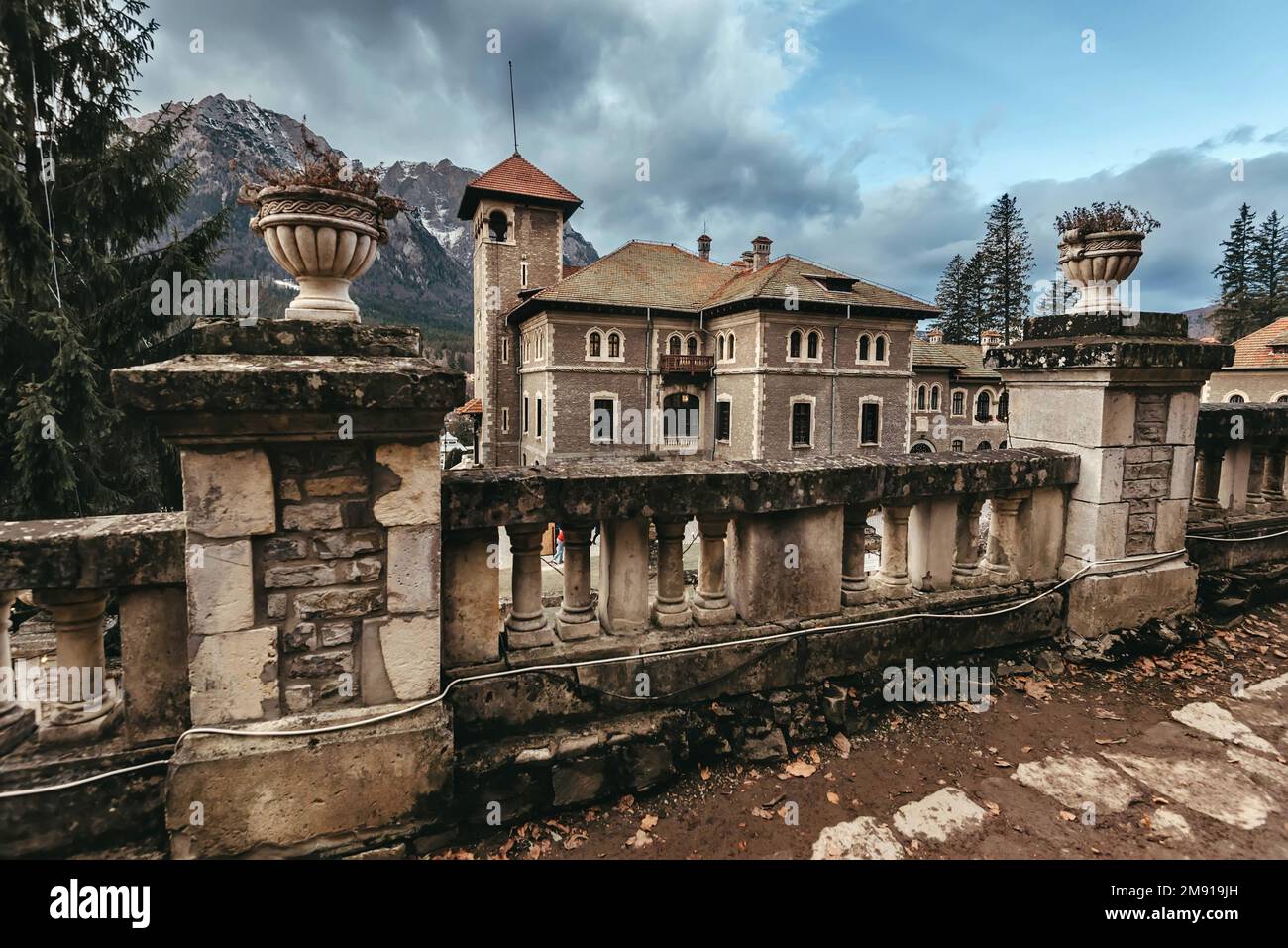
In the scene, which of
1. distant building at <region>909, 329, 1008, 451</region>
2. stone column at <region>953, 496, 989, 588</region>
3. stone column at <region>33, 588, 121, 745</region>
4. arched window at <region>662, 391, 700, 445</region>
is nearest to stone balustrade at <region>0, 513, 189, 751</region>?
stone column at <region>33, 588, 121, 745</region>

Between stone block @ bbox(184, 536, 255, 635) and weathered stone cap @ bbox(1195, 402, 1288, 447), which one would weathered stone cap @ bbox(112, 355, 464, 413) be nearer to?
stone block @ bbox(184, 536, 255, 635)

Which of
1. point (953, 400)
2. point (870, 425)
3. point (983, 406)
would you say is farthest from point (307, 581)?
point (983, 406)

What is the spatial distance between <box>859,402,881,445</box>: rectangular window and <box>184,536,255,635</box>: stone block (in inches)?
1103

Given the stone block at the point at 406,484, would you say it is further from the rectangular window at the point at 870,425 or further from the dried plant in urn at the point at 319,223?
the rectangular window at the point at 870,425

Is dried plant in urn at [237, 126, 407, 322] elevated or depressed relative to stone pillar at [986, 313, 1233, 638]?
elevated

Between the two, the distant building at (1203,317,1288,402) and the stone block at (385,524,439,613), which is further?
the distant building at (1203,317,1288,402)

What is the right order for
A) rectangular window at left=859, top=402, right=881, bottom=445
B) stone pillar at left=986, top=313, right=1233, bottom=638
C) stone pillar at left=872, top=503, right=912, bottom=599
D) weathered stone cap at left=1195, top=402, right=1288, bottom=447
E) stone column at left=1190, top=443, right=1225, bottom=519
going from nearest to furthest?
stone pillar at left=872, top=503, right=912, bottom=599 < stone pillar at left=986, top=313, right=1233, bottom=638 < weathered stone cap at left=1195, top=402, right=1288, bottom=447 < stone column at left=1190, top=443, right=1225, bottom=519 < rectangular window at left=859, top=402, right=881, bottom=445

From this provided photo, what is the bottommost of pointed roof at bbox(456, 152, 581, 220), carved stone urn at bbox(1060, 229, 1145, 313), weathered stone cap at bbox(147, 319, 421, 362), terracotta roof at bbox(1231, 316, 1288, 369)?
weathered stone cap at bbox(147, 319, 421, 362)

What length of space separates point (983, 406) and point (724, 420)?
63.0ft

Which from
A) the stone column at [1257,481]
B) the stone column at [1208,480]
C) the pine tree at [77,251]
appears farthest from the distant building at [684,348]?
the stone column at [1208,480]

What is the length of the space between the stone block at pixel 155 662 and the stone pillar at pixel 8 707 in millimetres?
351

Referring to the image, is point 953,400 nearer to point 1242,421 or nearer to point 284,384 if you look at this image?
point 1242,421

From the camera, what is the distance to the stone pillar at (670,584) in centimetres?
304

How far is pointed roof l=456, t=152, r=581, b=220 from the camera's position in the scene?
98.1 ft
